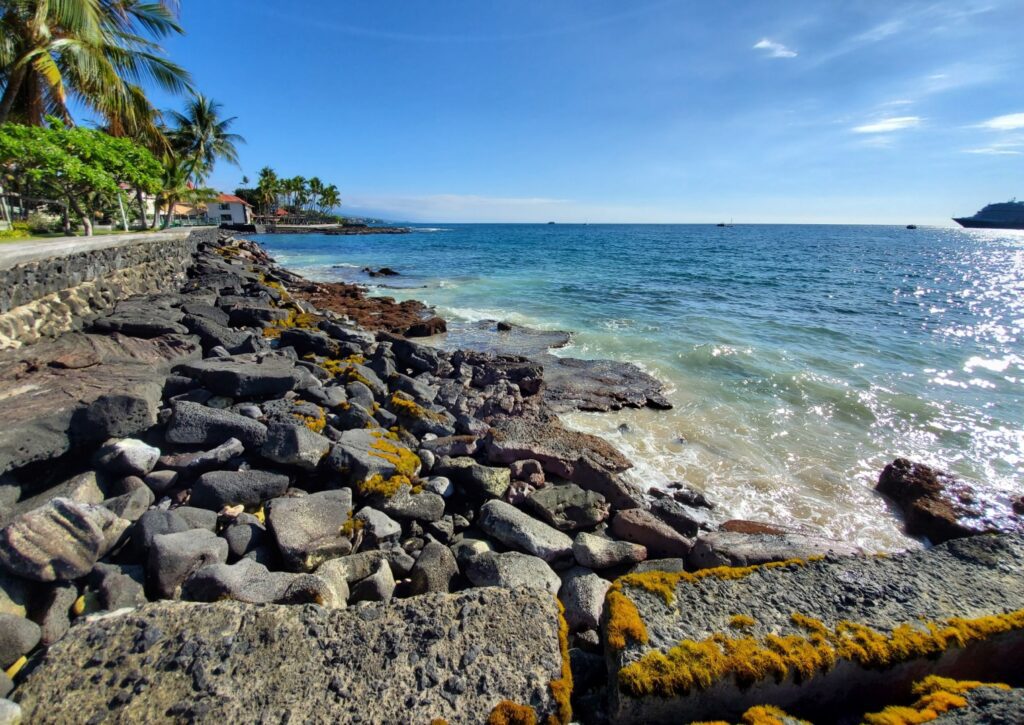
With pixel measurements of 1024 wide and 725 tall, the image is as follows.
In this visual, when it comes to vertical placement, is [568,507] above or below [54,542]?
below

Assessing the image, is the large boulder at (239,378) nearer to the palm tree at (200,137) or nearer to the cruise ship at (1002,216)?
the palm tree at (200,137)

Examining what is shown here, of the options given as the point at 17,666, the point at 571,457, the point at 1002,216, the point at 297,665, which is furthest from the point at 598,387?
the point at 1002,216

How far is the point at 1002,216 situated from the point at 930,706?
177 metres

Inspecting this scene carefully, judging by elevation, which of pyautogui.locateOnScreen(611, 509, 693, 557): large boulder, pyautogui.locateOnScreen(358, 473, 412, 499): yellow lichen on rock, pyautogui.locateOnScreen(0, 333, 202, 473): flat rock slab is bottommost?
pyautogui.locateOnScreen(611, 509, 693, 557): large boulder

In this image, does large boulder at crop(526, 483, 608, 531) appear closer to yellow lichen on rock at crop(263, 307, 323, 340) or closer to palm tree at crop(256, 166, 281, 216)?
yellow lichen on rock at crop(263, 307, 323, 340)

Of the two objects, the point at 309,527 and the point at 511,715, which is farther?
the point at 309,527

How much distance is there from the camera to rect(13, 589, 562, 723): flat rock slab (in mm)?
2041

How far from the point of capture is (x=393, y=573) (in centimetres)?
355

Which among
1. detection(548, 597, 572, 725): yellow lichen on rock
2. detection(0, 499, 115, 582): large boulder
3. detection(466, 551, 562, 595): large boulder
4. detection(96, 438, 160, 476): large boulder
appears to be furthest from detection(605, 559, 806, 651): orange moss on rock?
detection(96, 438, 160, 476): large boulder

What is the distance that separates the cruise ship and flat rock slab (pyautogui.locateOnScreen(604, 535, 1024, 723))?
168219mm

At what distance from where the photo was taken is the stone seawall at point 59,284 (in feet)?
22.0

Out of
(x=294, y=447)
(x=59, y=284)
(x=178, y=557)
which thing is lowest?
(x=178, y=557)

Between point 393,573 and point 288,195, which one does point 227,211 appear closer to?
point 288,195

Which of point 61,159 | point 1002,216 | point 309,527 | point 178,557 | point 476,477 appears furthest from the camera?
point 1002,216
